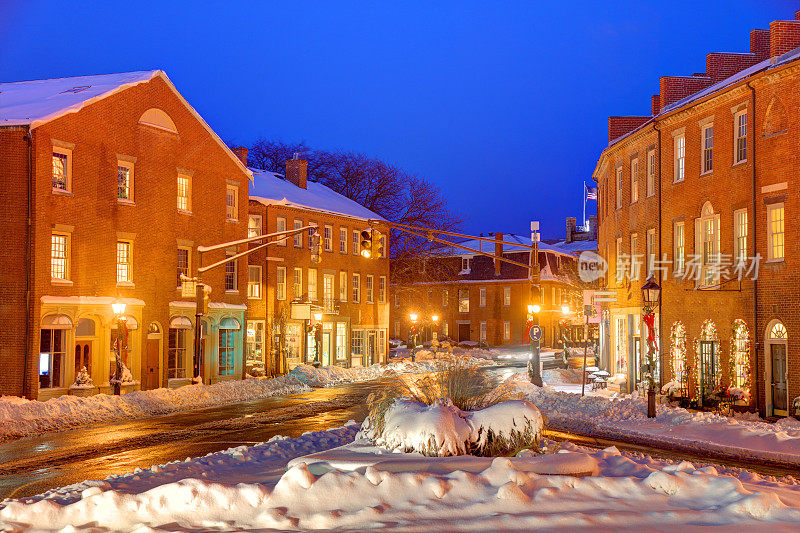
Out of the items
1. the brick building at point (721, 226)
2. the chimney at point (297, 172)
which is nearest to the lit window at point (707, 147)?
the brick building at point (721, 226)

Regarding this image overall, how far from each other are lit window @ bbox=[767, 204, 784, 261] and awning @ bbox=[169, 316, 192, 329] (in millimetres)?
23751

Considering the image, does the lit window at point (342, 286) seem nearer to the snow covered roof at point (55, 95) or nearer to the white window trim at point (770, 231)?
the snow covered roof at point (55, 95)

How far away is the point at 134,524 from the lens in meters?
8.50

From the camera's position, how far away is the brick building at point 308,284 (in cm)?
4612

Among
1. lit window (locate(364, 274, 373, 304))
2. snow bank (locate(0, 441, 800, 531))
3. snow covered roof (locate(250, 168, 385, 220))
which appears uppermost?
snow covered roof (locate(250, 168, 385, 220))

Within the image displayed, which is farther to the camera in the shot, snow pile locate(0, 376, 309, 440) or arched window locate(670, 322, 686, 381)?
arched window locate(670, 322, 686, 381)

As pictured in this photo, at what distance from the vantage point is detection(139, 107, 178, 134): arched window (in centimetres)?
3469

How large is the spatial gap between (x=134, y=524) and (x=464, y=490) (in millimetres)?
3437

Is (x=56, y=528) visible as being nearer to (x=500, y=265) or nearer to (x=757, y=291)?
(x=757, y=291)

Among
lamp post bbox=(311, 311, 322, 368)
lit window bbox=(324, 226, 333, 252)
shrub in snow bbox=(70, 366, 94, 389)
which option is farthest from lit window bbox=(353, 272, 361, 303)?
shrub in snow bbox=(70, 366, 94, 389)

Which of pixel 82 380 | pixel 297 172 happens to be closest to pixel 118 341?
pixel 82 380

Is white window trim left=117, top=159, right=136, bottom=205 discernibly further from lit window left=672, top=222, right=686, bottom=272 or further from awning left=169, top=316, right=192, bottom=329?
lit window left=672, top=222, right=686, bottom=272

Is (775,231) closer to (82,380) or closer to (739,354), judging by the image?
(739,354)

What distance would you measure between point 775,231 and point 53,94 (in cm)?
2719
